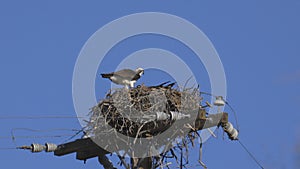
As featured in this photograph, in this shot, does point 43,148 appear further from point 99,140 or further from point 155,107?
point 155,107

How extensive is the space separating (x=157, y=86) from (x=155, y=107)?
77 centimetres

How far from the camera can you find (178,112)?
52.1ft

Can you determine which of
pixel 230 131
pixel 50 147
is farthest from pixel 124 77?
pixel 50 147

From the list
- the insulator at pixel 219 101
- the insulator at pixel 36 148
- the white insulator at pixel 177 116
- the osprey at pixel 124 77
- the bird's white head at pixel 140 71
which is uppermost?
the bird's white head at pixel 140 71

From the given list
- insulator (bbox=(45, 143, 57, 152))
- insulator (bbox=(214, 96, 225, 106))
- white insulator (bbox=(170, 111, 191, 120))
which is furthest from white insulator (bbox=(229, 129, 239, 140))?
insulator (bbox=(45, 143, 57, 152))

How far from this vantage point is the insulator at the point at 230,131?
52.2 ft

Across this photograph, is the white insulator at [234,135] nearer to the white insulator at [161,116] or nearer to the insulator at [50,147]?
the white insulator at [161,116]

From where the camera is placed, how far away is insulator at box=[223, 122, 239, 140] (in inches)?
626

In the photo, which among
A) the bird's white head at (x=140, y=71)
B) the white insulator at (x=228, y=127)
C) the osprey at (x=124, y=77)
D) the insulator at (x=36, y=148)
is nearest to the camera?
the insulator at (x=36, y=148)

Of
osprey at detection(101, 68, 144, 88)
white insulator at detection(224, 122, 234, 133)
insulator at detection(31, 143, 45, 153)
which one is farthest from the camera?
osprey at detection(101, 68, 144, 88)

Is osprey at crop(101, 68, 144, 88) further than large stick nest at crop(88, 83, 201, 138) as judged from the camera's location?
Yes

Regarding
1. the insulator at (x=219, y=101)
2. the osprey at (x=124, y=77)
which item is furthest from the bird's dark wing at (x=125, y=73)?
the insulator at (x=219, y=101)

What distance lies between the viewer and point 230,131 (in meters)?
16.0

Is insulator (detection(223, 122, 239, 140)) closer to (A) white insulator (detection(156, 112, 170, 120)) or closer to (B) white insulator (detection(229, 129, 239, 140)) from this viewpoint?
(B) white insulator (detection(229, 129, 239, 140))
